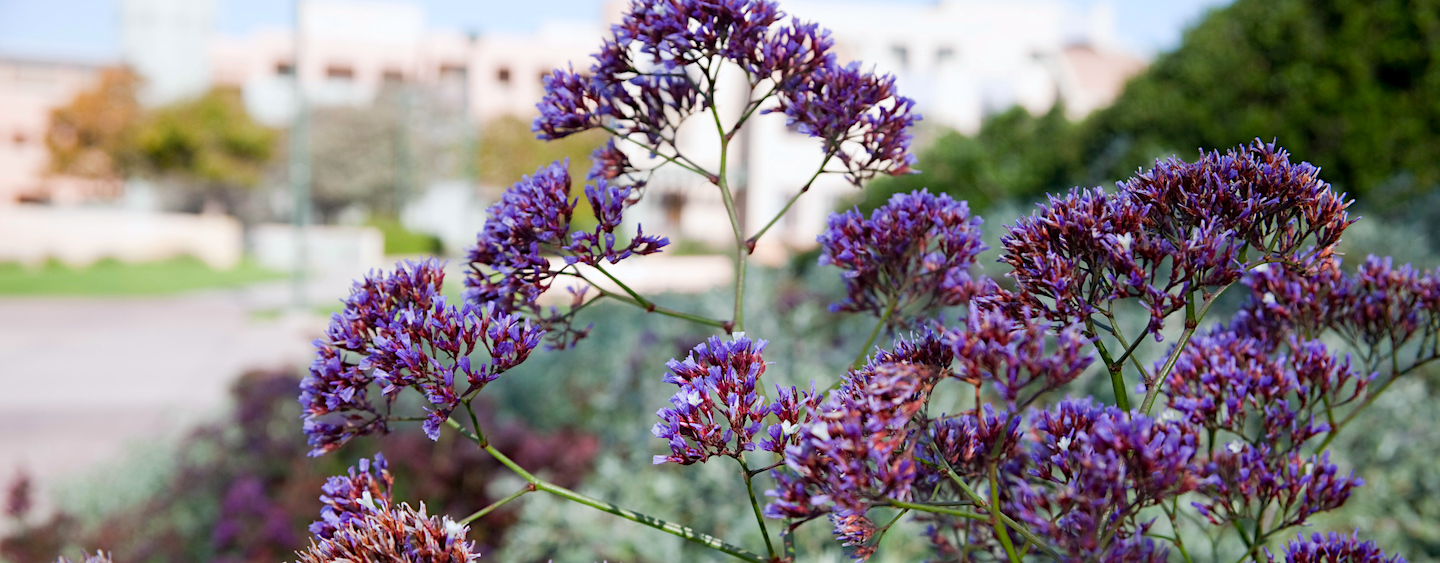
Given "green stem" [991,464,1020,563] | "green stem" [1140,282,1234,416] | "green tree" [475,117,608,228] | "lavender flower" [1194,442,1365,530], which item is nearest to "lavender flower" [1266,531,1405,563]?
"lavender flower" [1194,442,1365,530]

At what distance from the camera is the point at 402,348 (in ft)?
3.74

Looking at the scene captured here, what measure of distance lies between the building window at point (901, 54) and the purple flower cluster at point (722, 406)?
1575 inches

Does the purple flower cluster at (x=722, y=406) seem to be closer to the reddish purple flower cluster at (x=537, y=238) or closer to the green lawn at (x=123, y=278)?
the reddish purple flower cluster at (x=537, y=238)

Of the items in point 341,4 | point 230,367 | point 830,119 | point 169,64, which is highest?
point 341,4

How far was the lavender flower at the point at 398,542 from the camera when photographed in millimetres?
1027

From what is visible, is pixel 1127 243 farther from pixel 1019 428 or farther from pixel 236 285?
pixel 236 285

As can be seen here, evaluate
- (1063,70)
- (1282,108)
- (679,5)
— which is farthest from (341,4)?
(679,5)

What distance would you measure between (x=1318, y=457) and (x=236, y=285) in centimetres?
2920

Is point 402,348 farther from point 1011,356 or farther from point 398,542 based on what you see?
point 1011,356

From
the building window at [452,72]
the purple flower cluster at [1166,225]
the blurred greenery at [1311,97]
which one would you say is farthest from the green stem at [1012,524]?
the building window at [452,72]

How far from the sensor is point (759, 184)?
33344 millimetres

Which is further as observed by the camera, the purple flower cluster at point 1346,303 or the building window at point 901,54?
the building window at point 901,54

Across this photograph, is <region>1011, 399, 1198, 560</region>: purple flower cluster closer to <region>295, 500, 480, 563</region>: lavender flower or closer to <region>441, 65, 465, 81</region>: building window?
Answer: <region>295, 500, 480, 563</region>: lavender flower

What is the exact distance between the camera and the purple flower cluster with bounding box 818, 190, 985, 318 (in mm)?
Answer: 1414
